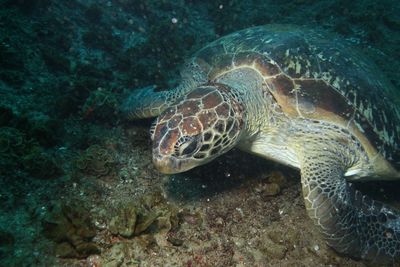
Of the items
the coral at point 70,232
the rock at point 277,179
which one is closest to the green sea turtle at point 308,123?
the rock at point 277,179

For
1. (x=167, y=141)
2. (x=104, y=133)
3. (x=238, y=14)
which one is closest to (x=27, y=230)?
(x=167, y=141)

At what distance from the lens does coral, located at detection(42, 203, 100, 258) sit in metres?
2.48

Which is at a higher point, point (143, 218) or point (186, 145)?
point (186, 145)

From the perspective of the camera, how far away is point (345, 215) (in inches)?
121

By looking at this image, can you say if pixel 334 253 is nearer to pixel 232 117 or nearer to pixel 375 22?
pixel 232 117

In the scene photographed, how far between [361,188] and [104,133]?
11.4 ft

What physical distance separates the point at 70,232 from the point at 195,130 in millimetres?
1301

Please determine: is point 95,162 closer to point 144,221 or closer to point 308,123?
point 144,221

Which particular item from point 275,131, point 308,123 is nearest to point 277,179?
point 275,131

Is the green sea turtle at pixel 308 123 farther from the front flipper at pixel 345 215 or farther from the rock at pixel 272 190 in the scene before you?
the rock at pixel 272 190

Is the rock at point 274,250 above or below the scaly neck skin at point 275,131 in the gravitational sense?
below

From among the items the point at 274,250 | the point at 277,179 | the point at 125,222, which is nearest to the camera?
the point at 125,222

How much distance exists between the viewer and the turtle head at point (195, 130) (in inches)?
108

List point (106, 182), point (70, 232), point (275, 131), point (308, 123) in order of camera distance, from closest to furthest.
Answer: point (70, 232) < point (106, 182) < point (308, 123) < point (275, 131)
